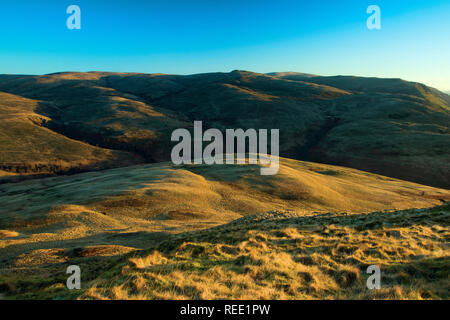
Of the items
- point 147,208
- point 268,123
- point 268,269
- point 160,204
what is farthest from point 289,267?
point 268,123

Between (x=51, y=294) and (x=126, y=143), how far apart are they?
3765 inches

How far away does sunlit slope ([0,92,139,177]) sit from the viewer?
229 ft

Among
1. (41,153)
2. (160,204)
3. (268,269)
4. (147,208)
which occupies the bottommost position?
(147,208)

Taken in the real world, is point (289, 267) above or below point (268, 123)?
below

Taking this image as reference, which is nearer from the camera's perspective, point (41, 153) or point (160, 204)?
point (160, 204)

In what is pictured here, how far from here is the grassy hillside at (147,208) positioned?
1603 cm

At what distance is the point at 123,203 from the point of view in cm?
3256

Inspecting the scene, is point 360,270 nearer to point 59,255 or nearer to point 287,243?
point 287,243

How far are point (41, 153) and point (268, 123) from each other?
307ft

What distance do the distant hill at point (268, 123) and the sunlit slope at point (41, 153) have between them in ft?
0.94

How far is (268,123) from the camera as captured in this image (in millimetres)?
130375

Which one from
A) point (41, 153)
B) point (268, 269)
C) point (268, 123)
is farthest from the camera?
point (268, 123)

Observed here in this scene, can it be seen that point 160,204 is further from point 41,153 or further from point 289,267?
point 41,153
